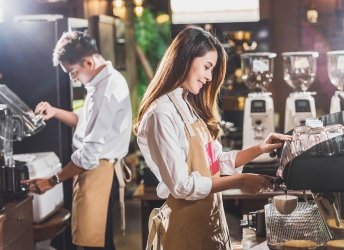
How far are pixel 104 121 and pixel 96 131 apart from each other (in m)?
0.08

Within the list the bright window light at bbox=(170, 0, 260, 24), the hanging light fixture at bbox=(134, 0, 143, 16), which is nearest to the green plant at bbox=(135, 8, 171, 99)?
the hanging light fixture at bbox=(134, 0, 143, 16)

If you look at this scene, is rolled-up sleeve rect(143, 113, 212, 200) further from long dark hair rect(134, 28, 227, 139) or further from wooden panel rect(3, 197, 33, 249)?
wooden panel rect(3, 197, 33, 249)

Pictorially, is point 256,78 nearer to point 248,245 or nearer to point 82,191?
point 82,191

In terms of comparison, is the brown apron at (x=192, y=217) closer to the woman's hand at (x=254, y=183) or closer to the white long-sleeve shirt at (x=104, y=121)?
the woman's hand at (x=254, y=183)

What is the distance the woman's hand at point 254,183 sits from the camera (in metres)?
2.47

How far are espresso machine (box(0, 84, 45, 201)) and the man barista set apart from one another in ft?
0.59

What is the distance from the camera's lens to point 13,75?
16.3ft

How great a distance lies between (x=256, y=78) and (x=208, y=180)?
2.71 metres

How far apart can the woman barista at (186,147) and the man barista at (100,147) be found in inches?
48.7

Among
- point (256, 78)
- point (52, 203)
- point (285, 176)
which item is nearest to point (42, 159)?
→ point (52, 203)

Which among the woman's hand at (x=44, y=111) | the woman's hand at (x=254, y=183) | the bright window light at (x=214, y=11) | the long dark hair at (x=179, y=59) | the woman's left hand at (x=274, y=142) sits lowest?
the woman's hand at (x=254, y=183)

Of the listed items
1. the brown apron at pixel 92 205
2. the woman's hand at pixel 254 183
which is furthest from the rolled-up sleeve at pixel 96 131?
the woman's hand at pixel 254 183

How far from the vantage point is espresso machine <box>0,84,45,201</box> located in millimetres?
3809

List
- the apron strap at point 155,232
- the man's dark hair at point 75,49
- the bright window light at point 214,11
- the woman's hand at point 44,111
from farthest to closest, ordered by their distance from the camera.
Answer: the bright window light at point 214,11 → the woman's hand at point 44,111 → the man's dark hair at point 75,49 → the apron strap at point 155,232
